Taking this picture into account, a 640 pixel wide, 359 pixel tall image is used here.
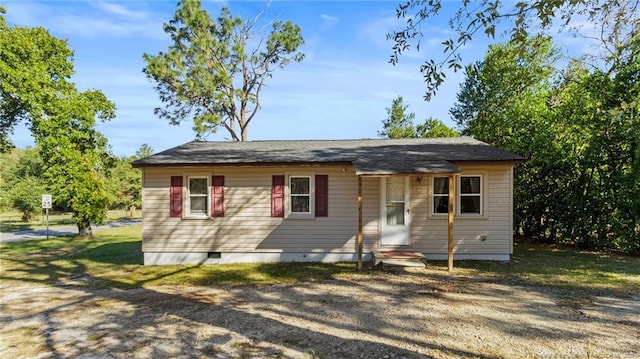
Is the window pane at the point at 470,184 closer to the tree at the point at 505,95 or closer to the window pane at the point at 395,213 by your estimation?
the window pane at the point at 395,213

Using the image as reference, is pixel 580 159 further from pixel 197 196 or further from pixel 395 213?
pixel 197 196

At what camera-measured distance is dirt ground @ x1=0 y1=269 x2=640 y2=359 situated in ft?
13.6

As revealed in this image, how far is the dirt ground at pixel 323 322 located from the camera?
415 cm

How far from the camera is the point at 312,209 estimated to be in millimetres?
9320

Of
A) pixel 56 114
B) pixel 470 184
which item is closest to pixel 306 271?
pixel 470 184

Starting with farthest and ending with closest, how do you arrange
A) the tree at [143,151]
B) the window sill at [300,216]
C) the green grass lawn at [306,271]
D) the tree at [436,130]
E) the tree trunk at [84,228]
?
the tree at [143,151] < the tree at [436,130] < the tree trunk at [84,228] < the window sill at [300,216] < the green grass lawn at [306,271]

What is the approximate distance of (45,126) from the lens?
16.3 metres

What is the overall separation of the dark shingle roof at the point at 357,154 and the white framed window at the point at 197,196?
0.61 meters

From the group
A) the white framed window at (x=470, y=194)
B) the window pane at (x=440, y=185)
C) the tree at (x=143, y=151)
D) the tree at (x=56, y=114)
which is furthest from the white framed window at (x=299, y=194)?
the tree at (x=143, y=151)

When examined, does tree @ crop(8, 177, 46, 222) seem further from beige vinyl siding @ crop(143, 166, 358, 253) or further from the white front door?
the white front door

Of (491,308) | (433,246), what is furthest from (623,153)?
(491,308)

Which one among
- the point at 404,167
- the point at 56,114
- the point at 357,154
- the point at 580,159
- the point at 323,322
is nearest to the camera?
the point at 323,322

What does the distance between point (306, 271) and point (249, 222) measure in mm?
2162

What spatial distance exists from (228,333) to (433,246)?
6146mm
